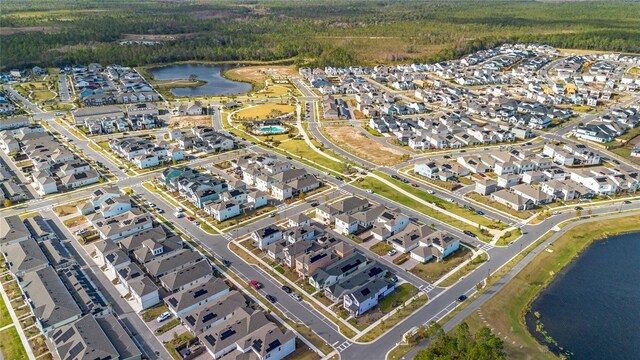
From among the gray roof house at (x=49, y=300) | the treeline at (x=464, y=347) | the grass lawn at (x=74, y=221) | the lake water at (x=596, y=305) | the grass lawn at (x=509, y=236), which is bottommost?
the lake water at (x=596, y=305)

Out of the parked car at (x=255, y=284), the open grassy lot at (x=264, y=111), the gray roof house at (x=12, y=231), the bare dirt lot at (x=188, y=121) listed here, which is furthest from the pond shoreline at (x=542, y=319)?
the bare dirt lot at (x=188, y=121)

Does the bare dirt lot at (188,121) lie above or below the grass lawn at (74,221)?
above

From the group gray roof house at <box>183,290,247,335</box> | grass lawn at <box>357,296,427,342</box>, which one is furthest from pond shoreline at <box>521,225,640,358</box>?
gray roof house at <box>183,290,247,335</box>

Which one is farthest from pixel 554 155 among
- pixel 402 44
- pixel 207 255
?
pixel 402 44

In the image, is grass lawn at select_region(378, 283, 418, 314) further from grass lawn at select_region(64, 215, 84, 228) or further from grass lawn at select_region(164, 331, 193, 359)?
grass lawn at select_region(64, 215, 84, 228)

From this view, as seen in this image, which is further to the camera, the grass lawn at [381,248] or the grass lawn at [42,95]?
the grass lawn at [42,95]

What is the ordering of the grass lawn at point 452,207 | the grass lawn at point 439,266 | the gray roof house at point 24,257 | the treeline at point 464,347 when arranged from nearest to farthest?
the treeline at point 464,347 → the gray roof house at point 24,257 → the grass lawn at point 439,266 → the grass lawn at point 452,207

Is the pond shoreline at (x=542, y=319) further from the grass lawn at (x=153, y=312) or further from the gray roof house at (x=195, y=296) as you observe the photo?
the grass lawn at (x=153, y=312)
